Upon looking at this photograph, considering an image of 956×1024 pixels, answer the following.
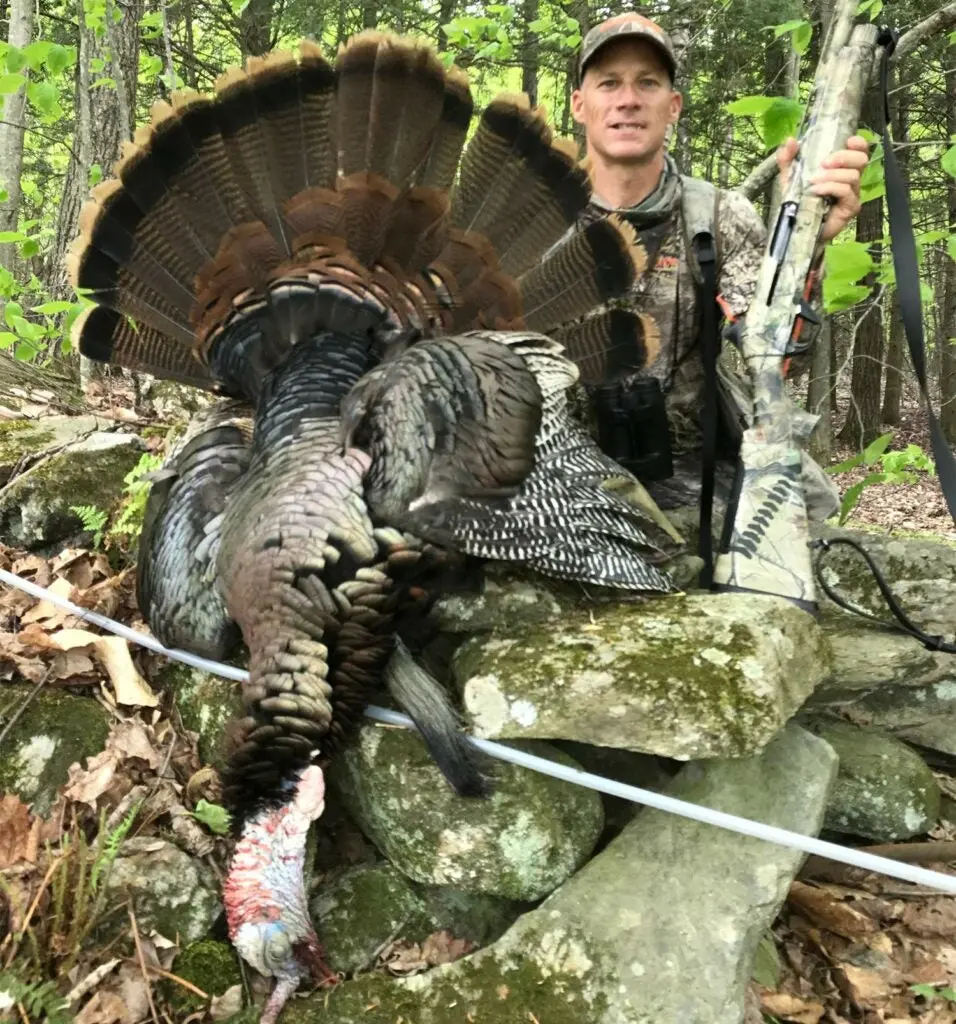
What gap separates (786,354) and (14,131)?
6953 mm

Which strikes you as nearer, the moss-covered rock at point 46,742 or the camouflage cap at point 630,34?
the moss-covered rock at point 46,742

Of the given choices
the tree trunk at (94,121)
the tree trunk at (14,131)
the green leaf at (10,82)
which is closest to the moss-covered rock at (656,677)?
the green leaf at (10,82)

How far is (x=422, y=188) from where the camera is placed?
296 cm

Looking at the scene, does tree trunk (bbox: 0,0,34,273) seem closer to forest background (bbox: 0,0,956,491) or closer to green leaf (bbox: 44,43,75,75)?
forest background (bbox: 0,0,956,491)

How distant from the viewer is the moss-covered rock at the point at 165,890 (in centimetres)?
229

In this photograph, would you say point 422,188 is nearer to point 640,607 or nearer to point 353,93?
point 353,93

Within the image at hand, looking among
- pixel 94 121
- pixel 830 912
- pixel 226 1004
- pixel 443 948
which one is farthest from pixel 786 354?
pixel 94 121

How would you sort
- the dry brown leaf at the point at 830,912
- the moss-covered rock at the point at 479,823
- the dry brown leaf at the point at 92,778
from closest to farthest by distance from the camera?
the moss-covered rock at the point at 479,823 → the dry brown leaf at the point at 92,778 → the dry brown leaf at the point at 830,912

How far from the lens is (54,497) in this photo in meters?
3.69

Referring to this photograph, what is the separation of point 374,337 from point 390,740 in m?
1.52

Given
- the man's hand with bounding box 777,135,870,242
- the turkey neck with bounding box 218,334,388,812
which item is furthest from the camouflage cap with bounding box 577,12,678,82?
the turkey neck with bounding box 218,334,388,812

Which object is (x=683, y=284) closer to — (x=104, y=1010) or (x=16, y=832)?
(x=16, y=832)

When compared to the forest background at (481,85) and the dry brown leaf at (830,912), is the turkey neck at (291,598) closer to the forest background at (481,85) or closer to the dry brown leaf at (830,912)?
the dry brown leaf at (830,912)

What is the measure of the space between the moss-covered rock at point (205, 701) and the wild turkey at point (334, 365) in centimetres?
24
